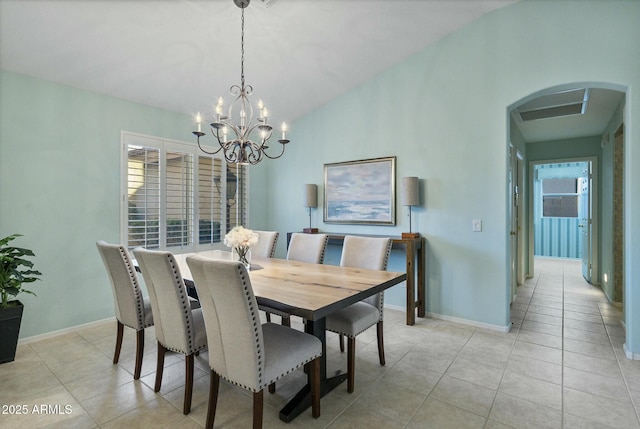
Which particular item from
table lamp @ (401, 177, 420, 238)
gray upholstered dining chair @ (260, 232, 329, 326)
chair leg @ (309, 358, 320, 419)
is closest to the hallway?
chair leg @ (309, 358, 320, 419)

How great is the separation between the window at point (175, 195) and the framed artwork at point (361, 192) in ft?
4.69

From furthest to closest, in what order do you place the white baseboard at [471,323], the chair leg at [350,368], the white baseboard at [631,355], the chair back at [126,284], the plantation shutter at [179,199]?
the plantation shutter at [179,199], the white baseboard at [471,323], the white baseboard at [631,355], the chair back at [126,284], the chair leg at [350,368]

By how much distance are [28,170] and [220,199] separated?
2032mm

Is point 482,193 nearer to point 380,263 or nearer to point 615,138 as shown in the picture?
point 380,263

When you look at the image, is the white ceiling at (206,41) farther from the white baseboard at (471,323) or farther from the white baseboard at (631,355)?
the white baseboard at (631,355)

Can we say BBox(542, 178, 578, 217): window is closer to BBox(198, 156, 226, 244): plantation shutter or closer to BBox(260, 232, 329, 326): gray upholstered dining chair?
BBox(260, 232, 329, 326): gray upholstered dining chair

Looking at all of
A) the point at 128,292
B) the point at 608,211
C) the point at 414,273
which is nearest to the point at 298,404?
the point at 128,292

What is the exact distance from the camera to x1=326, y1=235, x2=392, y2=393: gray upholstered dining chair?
87.5 inches

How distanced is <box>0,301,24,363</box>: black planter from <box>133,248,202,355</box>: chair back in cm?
153

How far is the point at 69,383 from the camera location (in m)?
2.34

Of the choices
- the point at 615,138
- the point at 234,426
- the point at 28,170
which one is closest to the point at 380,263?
the point at 234,426

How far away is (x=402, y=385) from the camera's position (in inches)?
89.9

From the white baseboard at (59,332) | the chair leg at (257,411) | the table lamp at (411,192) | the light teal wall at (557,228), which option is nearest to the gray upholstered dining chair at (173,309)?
the chair leg at (257,411)

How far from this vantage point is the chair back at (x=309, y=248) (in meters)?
3.14
